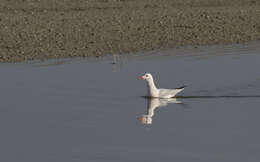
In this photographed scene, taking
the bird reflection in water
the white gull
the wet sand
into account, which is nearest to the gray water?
the bird reflection in water

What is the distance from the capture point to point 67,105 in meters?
19.7

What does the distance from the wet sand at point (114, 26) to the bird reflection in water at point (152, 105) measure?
6623mm

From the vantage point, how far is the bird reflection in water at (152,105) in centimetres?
1832

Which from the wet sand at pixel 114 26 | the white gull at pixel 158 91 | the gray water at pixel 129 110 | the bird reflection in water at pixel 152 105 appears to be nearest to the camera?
the gray water at pixel 129 110

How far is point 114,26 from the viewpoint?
31.5m

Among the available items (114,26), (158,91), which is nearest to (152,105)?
(158,91)

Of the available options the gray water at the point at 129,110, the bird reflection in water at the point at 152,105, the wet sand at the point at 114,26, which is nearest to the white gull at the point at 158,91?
the bird reflection in water at the point at 152,105

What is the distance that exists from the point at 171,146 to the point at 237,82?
684cm

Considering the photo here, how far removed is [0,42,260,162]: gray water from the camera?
15672 millimetres

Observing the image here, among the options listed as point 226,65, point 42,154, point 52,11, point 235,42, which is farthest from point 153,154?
point 52,11

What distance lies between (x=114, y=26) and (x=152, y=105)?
1139 centimetres

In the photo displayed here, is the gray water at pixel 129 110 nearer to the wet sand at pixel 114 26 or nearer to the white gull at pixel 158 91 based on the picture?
the white gull at pixel 158 91

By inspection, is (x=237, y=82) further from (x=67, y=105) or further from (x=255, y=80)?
(x=67, y=105)

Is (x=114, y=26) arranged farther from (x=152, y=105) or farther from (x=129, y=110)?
(x=129, y=110)
